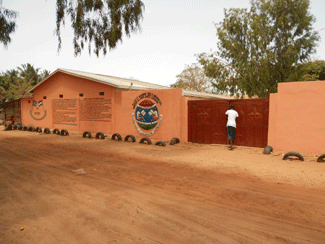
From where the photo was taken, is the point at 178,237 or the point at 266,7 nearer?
the point at 178,237

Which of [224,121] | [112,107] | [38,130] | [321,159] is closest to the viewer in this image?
[321,159]

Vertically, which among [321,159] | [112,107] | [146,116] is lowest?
[321,159]

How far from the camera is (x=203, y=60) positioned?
17.3m

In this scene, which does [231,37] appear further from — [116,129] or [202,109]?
[116,129]

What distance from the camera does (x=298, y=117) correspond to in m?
8.02

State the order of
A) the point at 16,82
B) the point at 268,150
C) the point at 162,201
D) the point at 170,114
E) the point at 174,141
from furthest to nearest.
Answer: the point at 16,82, the point at 170,114, the point at 174,141, the point at 268,150, the point at 162,201

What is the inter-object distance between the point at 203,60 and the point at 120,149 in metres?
11.3

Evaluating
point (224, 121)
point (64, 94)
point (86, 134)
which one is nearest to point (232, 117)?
point (224, 121)

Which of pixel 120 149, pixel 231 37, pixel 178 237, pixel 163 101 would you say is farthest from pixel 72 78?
pixel 178 237

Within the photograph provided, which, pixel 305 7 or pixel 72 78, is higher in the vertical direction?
pixel 305 7

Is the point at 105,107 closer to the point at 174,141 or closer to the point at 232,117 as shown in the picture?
the point at 174,141

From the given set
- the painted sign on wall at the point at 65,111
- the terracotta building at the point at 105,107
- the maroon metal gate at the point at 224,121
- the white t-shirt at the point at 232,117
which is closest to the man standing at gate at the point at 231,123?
the white t-shirt at the point at 232,117

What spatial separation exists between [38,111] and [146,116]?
12.0 metres

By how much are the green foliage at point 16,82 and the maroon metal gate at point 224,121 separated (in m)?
23.4
